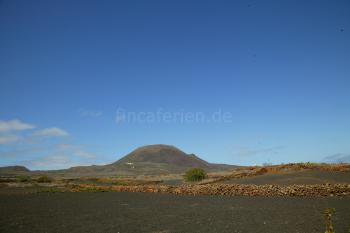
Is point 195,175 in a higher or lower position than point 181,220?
higher

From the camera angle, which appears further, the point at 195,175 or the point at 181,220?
the point at 195,175

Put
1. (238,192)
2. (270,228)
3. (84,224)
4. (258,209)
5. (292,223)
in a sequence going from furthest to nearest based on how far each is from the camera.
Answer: (238,192), (258,209), (84,224), (292,223), (270,228)

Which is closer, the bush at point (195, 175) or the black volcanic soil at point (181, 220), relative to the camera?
the black volcanic soil at point (181, 220)

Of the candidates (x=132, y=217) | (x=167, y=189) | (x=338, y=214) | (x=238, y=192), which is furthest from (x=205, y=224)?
(x=167, y=189)

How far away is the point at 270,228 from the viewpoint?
1323 cm

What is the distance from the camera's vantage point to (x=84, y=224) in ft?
49.6

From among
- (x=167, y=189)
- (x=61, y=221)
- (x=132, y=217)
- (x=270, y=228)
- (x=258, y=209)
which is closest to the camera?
(x=270, y=228)

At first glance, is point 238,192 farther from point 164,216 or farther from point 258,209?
point 164,216

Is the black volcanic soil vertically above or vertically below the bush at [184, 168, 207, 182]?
below

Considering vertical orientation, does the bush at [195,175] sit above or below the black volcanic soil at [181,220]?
above

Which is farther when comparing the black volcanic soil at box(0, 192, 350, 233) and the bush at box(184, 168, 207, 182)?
the bush at box(184, 168, 207, 182)

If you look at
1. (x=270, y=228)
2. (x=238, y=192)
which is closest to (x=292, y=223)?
(x=270, y=228)

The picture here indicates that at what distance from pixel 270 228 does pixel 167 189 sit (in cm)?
2350

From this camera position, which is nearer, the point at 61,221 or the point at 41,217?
the point at 61,221
